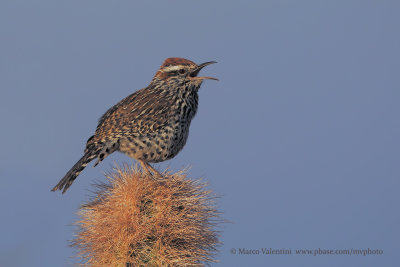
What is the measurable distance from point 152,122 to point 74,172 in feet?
4.58

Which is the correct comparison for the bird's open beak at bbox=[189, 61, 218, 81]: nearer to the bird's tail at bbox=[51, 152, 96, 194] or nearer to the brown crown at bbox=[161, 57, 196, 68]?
the brown crown at bbox=[161, 57, 196, 68]

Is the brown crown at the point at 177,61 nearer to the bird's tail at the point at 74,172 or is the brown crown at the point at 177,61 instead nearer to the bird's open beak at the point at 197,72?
the bird's open beak at the point at 197,72

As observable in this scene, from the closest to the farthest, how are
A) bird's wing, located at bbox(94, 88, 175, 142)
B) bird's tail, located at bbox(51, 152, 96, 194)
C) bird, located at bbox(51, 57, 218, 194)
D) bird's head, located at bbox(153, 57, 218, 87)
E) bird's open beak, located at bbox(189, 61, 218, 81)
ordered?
bird's tail, located at bbox(51, 152, 96, 194) → bird, located at bbox(51, 57, 218, 194) → bird's wing, located at bbox(94, 88, 175, 142) → bird's open beak, located at bbox(189, 61, 218, 81) → bird's head, located at bbox(153, 57, 218, 87)

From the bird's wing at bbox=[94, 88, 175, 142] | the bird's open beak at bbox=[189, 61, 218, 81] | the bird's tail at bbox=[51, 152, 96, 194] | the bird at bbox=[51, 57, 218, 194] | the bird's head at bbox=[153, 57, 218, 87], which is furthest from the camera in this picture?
the bird's head at bbox=[153, 57, 218, 87]

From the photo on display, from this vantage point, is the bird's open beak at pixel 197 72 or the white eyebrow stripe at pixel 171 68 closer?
the bird's open beak at pixel 197 72

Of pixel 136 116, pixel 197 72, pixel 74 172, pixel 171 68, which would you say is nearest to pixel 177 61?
pixel 171 68

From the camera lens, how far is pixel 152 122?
24.2 feet

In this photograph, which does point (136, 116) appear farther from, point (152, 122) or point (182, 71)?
point (182, 71)

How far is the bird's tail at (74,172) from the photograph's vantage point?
22.1 ft

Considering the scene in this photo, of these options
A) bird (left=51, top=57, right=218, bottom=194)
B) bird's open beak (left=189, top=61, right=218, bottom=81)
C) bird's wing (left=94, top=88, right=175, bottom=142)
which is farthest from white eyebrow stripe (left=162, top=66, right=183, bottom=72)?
bird's wing (left=94, top=88, right=175, bottom=142)

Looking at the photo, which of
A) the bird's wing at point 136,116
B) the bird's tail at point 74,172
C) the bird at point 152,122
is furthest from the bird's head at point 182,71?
the bird's tail at point 74,172

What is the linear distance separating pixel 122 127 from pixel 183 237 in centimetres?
230

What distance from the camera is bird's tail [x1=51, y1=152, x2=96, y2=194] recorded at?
673 centimetres

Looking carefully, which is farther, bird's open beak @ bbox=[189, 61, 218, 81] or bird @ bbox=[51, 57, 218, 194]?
bird's open beak @ bbox=[189, 61, 218, 81]
